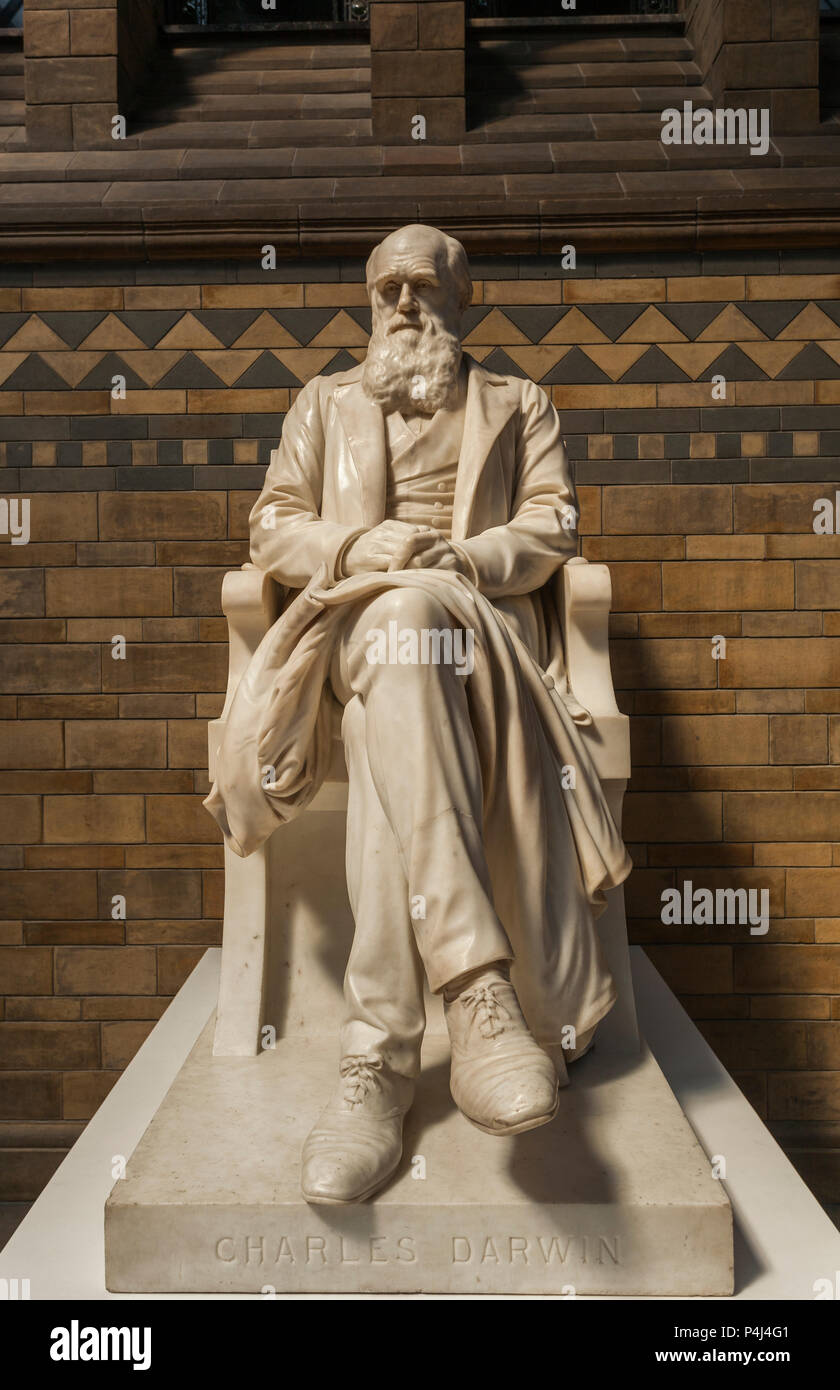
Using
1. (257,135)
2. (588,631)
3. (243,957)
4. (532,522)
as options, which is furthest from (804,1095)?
(257,135)

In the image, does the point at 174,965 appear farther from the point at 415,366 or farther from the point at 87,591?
the point at 415,366

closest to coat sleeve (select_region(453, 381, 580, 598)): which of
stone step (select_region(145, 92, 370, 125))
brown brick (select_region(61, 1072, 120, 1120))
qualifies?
stone step (select_region(145, 92, 370, 125))

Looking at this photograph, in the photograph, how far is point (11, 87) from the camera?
159 inches

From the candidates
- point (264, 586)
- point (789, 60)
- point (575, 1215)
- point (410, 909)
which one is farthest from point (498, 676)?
point (789, 60)

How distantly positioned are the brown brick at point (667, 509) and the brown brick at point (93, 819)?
1707 mm

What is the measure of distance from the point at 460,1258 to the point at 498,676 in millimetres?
971

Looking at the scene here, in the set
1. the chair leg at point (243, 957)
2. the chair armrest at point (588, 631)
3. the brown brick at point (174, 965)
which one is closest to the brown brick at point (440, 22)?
the chair armrest at point (588, 631)

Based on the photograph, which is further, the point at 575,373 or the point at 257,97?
the point at 257,97

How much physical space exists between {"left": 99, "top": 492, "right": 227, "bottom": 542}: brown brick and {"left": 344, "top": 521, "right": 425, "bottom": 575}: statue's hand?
52.9 inches

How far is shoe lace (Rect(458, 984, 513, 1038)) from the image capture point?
6.19 feet

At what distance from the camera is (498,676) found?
222cm

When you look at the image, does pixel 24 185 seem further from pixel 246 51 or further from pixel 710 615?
pixel 710 615

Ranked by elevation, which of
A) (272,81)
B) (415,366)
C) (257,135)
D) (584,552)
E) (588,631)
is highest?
(272,81)

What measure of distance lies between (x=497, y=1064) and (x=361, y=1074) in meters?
0.26
